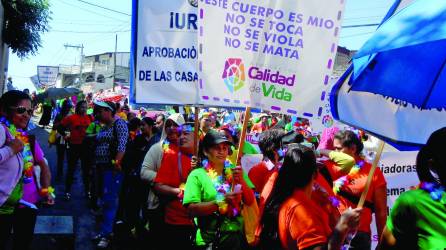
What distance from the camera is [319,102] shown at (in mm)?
3932

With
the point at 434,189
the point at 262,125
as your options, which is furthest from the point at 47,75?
the point at 434,189

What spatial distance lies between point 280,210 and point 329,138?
9.99 feet

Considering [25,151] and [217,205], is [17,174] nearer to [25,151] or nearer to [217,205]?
[25,151]

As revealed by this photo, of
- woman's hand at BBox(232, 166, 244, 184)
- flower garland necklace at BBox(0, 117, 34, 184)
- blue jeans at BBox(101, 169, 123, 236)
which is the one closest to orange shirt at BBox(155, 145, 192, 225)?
woman's hand at BBox(232, 166, 244, 184)

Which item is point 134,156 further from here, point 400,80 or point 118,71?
point 118,71

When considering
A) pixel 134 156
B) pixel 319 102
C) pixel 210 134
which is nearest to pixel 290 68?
pixel 319 102

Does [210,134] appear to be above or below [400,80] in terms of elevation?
below

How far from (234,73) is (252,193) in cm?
102

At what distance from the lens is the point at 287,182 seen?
3.12 metres

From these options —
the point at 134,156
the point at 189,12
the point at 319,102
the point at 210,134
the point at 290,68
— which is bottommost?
the point at 134,156

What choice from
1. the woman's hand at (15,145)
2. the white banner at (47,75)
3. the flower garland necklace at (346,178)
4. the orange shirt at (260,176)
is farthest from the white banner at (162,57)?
the white banner at (47,75)

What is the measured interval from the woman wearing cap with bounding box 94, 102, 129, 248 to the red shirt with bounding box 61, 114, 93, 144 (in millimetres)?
2478

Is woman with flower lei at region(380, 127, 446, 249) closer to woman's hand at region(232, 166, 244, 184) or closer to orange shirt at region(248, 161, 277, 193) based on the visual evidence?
woman's hand at region(232, 166, 244, 184)

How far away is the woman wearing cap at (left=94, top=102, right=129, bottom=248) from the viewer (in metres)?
6.75
